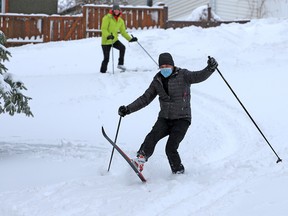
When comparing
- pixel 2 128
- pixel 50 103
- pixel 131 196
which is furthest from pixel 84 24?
pixel 131 196

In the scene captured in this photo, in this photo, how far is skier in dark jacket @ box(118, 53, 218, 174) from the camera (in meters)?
6.29

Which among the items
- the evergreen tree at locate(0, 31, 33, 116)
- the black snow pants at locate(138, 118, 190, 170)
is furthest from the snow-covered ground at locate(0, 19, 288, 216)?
the evergreen tree at locate(0, 31, 33, 116)

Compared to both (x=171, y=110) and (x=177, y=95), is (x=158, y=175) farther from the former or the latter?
(x=177, y=95)

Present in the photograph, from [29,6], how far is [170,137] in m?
17.8

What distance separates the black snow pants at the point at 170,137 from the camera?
629 cm

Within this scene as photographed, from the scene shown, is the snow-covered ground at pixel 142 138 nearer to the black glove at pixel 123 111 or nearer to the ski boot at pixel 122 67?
the ski boot at pixel 122 67

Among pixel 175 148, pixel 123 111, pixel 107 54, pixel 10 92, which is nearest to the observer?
pixel 175 148

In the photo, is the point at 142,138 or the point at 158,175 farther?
the point at 142,138

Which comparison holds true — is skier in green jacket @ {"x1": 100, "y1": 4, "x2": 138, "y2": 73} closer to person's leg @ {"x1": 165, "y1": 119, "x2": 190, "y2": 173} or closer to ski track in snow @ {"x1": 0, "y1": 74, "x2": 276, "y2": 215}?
ski track in snow @ {"x1": 0, "y1": 74, "x2": 276, "y2": 215}

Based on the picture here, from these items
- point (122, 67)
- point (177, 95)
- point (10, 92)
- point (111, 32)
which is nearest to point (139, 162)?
point (177, 95)

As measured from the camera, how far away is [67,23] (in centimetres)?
1992

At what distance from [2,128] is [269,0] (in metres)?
22.2

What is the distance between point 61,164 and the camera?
6.95 meters

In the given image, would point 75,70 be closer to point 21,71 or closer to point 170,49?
point 21,71
